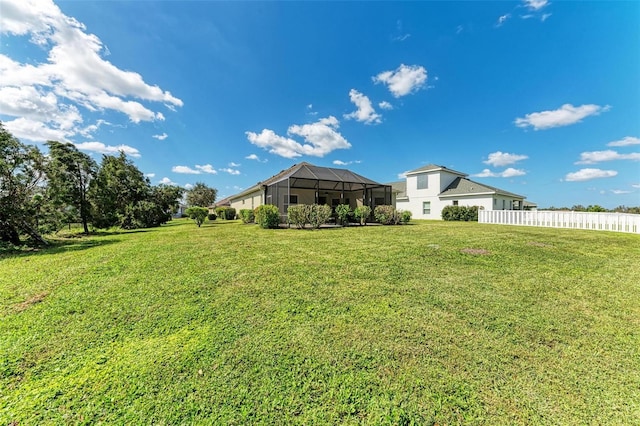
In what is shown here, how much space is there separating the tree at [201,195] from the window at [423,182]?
48693 mm

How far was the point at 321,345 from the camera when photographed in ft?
8.16

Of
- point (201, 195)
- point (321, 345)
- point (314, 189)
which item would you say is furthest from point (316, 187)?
point (201, 195)

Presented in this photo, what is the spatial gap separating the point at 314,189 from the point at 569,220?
15.2 metres

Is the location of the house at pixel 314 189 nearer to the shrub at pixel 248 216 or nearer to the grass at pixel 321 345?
the shrub at pixel 248 216

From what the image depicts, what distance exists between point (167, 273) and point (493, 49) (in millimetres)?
19635

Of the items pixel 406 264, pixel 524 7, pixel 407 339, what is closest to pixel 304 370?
pixel 407 339

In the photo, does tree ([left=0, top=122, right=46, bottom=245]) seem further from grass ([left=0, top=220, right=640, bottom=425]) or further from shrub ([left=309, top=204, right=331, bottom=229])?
shrub ([left=309, top=204, right=331, bottom=229])

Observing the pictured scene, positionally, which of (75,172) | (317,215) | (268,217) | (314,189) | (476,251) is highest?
(75,172)

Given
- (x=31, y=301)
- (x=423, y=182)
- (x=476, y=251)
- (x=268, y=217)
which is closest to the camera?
(x=31, y=301)

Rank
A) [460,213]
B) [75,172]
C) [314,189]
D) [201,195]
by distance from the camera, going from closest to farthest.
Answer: [75,172] → [314,189] → [460,213] → [201,195]

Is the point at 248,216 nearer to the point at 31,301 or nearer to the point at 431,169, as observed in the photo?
the point at 31,301

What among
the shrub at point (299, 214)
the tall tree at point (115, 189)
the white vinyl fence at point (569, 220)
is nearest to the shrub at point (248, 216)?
the shrub at point (299, 214)

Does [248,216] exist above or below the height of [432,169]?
below

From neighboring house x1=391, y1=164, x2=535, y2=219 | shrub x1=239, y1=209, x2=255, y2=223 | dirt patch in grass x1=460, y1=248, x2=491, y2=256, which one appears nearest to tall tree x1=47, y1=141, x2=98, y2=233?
shrub x1=239, y1=209, x2=255, y2=223
